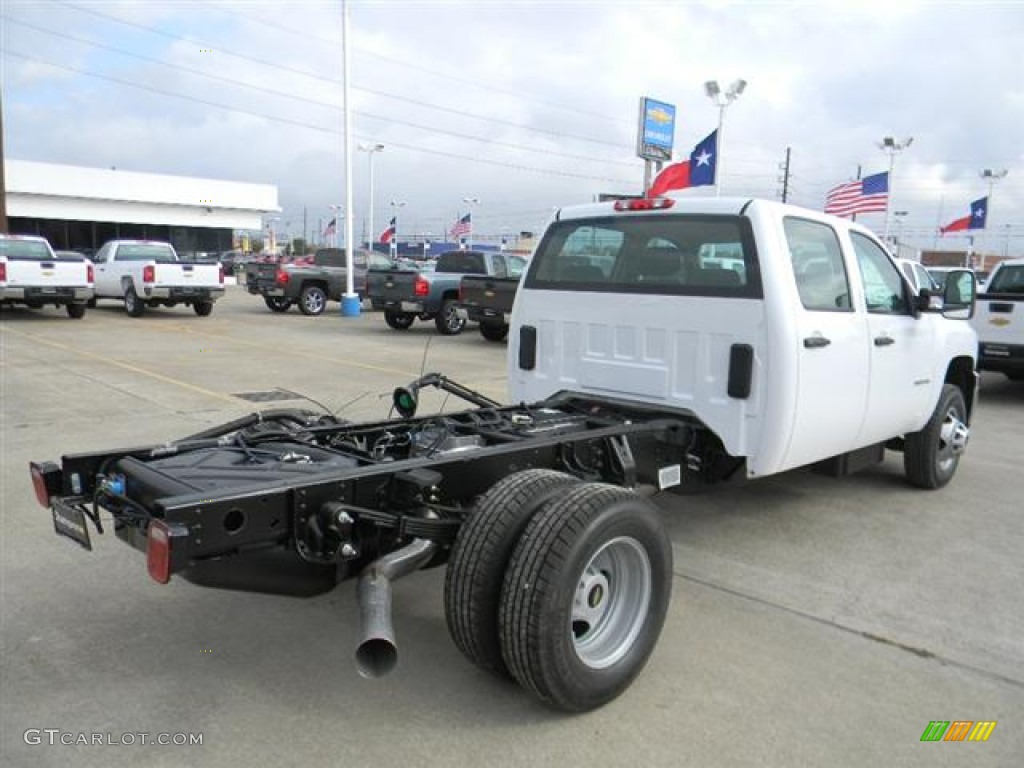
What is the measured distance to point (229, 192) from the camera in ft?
174

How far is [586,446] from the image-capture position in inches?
159

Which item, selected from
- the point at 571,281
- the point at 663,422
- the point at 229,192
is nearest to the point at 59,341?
the point at 571,281

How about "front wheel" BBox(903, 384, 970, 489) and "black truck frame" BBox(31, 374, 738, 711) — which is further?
"front wheel" BBox(903, 384, 970, 489)

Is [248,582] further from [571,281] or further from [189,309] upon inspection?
[189,309]

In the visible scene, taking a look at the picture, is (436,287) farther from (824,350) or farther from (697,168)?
(824,350)

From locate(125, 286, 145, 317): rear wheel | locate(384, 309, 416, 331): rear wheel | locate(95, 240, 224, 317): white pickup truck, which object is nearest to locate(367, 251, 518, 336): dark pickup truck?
locate(384, 309, 416, 331): rear wheel

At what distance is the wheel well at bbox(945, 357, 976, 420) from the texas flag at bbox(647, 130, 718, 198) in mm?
15105

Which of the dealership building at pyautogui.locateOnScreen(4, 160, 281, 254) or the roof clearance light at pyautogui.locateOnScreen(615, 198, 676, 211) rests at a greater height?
A: the dealership building at pyautogui.locateOnScreen(4, 160, 281, 254)

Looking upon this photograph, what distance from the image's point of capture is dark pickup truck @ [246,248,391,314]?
23.1 metres

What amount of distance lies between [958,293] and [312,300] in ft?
64.4

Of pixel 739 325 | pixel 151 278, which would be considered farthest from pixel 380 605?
pixel 151 278

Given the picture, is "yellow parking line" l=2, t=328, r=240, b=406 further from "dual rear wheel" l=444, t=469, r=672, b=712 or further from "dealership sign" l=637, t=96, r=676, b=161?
"dealership sign" l=637, t=96, r=676, b=161

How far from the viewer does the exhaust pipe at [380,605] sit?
2.64 meters

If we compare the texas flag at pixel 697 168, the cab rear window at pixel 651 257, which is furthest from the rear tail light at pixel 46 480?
the texas flag at pixel 697 168
